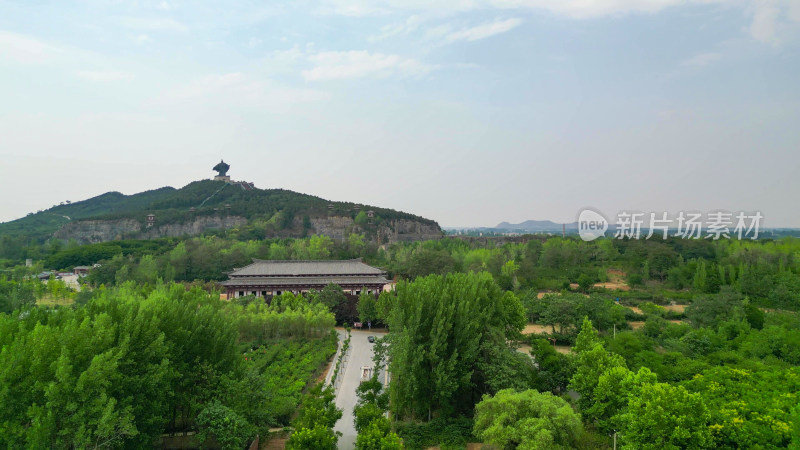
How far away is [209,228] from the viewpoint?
6656 cm

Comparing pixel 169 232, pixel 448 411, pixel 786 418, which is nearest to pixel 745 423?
pixel 786 418

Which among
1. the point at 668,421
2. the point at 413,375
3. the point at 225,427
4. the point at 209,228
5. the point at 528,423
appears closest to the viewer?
the point at 668,421

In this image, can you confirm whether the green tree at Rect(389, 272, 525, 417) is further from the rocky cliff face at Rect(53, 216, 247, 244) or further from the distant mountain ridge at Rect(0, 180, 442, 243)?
the rocky cliff face at Rect(53, 216, 247, 244)

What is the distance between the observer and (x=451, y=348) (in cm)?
1445

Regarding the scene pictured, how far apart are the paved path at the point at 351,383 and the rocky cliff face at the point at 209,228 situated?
39392 mm

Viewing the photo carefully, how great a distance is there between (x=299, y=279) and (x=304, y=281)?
1.73 ft

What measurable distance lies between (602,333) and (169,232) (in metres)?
58.8

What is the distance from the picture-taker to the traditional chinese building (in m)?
29.5

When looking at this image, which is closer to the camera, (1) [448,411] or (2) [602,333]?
(1) [448,411]

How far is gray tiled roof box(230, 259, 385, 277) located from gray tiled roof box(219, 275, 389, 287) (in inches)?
19.4

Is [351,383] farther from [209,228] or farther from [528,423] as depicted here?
[209,228]

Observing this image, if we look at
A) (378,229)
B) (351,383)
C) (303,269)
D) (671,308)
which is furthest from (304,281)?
(378,229)

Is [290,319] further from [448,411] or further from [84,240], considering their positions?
[84,240]

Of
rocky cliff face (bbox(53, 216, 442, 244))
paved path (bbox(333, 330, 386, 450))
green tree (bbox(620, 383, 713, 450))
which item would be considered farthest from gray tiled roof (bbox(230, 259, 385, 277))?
rocky cliff face (bbox(53, 216, 442, 244))
